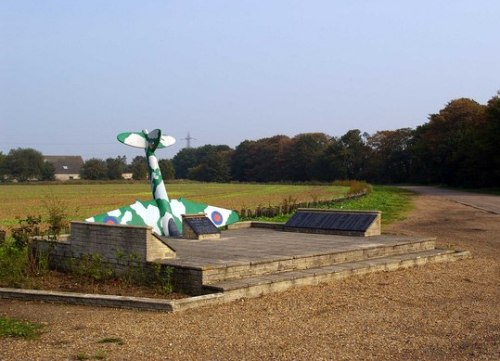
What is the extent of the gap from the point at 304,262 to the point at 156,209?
6.00 meters

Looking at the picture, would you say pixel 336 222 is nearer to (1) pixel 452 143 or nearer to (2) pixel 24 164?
(1) pixel 452 143

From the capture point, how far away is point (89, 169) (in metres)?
119

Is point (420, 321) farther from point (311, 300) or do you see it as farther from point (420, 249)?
point (420, 249)

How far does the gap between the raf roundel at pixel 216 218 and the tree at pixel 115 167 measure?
105 metres

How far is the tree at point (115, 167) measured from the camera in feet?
395

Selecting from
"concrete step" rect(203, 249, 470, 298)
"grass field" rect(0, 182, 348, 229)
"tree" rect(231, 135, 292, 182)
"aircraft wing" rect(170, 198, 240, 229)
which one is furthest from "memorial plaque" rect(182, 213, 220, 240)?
"tree" rect(231, 135, 292, 182)

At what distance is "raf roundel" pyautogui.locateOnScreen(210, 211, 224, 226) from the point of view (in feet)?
57.1

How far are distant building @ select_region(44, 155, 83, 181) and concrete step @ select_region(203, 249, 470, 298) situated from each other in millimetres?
130938

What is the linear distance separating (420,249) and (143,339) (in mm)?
9133

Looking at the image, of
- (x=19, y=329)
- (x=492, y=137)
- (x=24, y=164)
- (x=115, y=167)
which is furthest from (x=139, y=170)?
(x=19, y=329)

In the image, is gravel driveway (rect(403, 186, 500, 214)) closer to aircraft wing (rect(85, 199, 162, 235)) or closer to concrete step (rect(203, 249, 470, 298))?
concrete step (rect(203, 249, 470, 298))

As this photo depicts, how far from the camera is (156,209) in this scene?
16438 millimetres

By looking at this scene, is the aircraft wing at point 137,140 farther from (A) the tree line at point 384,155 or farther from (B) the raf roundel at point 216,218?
(A) the tree line at point 384,155

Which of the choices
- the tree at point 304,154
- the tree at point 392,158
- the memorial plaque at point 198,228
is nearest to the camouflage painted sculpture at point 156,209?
the memorial plaque at point 198,228
